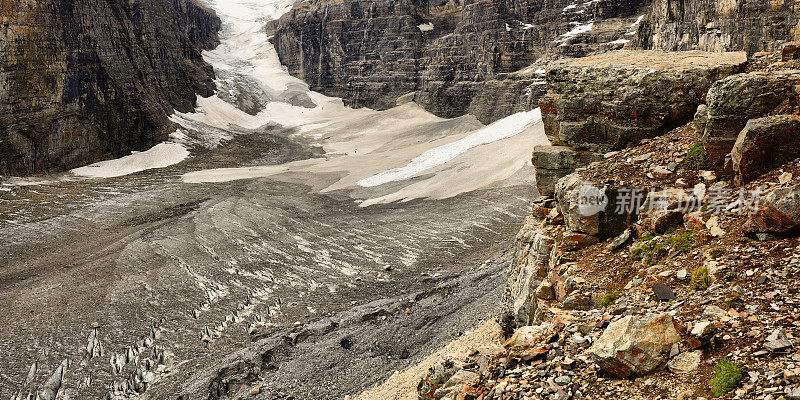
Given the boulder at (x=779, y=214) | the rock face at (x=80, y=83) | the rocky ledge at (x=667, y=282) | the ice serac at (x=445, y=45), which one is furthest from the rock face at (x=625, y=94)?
the ice serac at (x=445, y=45)

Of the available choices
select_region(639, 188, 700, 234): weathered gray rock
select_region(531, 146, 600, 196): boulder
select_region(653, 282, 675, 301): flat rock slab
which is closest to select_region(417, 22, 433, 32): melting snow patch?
select_region(531, 146, 600, 196): boulder

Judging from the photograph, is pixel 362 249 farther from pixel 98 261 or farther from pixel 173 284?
pixel 98 261

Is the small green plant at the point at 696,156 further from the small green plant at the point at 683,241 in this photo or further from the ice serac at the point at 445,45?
Result: the ice serac at the point at 445,45

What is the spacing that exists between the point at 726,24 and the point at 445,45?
4797 cm

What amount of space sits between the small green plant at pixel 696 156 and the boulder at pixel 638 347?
358cm

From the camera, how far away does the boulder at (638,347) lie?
5664mm

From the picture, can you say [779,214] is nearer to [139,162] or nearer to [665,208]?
[665,208]

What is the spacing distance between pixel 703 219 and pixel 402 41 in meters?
75.1

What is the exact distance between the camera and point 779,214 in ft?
20.6

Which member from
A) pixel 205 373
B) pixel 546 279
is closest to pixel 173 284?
pixel 205 373

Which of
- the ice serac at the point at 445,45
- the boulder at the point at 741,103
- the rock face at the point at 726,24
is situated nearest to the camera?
the boulder at the point at 741,103

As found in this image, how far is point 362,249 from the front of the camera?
98.0ft

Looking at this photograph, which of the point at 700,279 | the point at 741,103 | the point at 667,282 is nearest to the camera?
the point at 700,279

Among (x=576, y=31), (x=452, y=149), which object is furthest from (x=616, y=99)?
(x=576, y=31)
